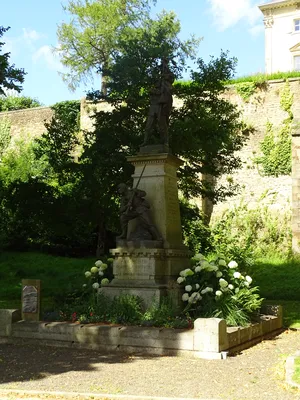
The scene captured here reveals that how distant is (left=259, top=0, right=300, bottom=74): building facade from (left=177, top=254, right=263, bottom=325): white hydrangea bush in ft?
119

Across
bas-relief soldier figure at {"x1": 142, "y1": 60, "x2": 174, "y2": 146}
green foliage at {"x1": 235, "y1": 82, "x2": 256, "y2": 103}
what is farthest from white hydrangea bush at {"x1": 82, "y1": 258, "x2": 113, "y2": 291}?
green foliage at {"x1": 235, "y1": 82, "x2": 256, "y2": 103}

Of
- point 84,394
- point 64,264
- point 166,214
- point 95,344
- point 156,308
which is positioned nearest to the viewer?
point 84,394

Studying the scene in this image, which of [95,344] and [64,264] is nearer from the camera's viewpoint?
[95,344]

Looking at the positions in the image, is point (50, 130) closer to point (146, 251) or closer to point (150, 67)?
point (150, 67)

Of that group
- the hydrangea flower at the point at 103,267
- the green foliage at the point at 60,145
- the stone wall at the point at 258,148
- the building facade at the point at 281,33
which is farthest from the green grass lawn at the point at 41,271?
the building facade at the point at 281,33

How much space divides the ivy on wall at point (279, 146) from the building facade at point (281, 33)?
1918cm

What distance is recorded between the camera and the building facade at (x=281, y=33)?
44406mm

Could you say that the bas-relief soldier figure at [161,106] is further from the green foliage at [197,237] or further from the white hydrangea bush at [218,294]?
the green foliage at [197,237]

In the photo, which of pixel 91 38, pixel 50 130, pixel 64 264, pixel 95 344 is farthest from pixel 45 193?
pixel 91 38

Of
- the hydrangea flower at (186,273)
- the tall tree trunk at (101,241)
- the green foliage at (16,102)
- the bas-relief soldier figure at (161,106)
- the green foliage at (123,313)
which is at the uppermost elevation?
the green foliage at (16,102)

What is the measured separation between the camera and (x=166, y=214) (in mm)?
10867

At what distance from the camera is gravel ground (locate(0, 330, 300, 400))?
651cm

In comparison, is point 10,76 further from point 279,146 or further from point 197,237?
point 279,146

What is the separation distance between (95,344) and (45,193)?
1014cm
